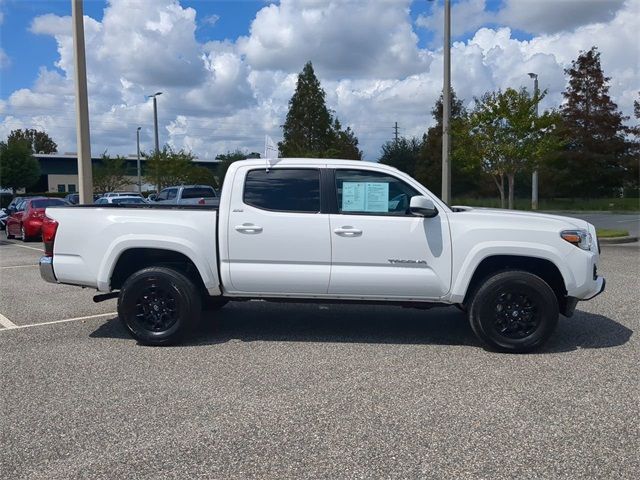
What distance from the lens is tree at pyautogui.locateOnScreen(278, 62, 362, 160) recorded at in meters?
45.2

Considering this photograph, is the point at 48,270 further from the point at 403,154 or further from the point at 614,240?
the point at 403,154

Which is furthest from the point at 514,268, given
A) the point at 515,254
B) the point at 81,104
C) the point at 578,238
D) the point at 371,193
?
the point at 81,104

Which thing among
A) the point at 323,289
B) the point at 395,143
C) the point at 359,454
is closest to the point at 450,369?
the point at 323,289

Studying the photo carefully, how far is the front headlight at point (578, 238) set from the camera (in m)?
5.89

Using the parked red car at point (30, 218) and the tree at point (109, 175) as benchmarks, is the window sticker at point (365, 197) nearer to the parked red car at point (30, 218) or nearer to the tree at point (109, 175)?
the parked red car at point (30, 218)

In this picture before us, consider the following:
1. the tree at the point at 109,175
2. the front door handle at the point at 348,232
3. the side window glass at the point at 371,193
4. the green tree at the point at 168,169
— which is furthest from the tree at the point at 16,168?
the front door handle at the point at 348,232

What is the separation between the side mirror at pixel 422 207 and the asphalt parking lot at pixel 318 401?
4.37ft

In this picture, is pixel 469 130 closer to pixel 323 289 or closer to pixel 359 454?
pixel 323 289

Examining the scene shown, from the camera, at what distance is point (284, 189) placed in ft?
20.5

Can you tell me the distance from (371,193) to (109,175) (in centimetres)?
5366

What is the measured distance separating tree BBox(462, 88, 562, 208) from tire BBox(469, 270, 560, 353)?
41.3ft

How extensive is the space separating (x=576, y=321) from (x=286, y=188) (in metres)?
3.82

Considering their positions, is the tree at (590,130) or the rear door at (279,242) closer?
the rear door at (279,242)

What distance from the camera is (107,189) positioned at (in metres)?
56.2
